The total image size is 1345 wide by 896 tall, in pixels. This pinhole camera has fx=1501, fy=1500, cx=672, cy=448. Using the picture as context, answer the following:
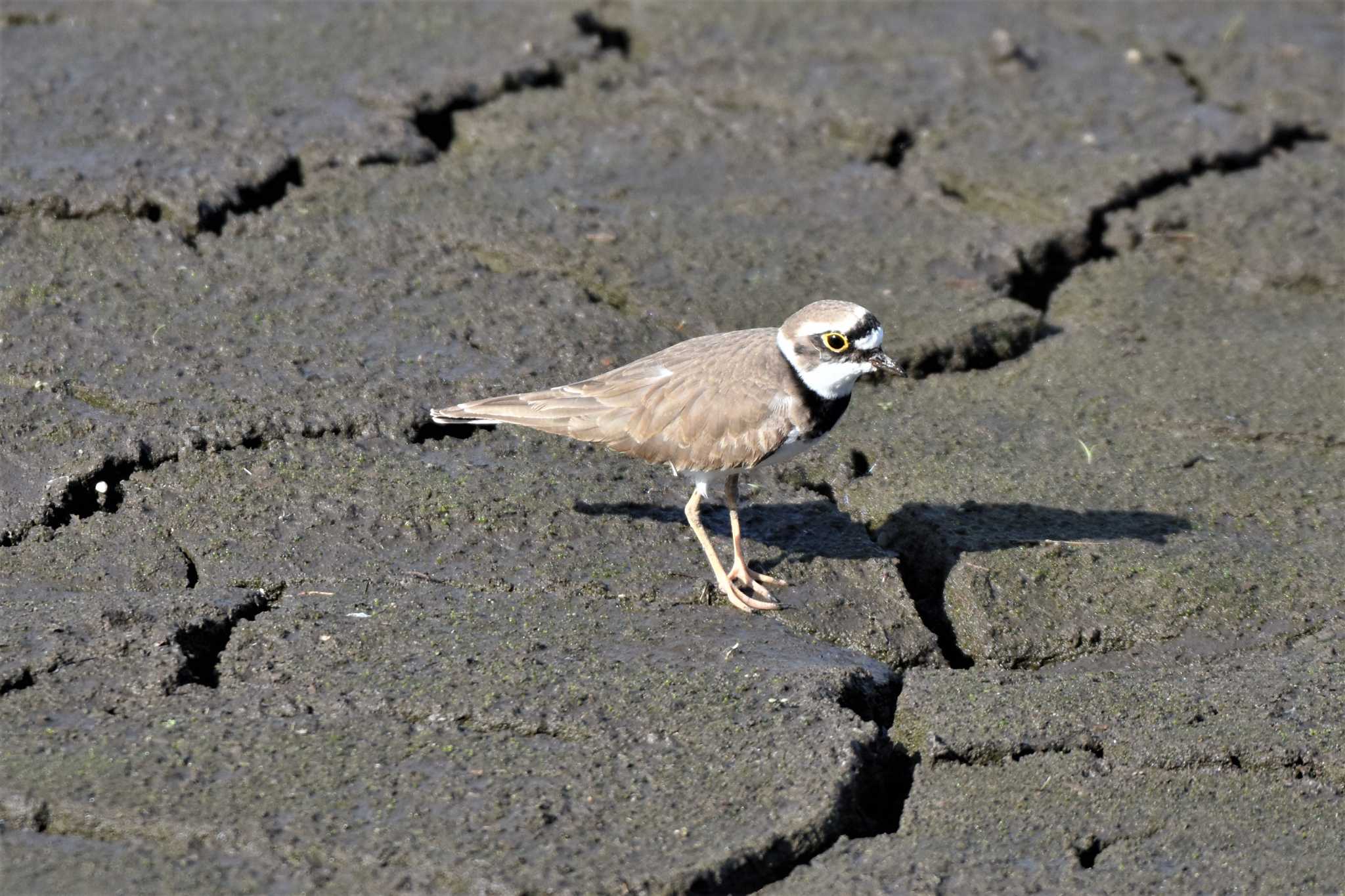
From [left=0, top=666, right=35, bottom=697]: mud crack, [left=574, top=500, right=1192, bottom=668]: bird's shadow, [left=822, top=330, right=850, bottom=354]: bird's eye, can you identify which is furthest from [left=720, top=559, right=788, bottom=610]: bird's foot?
[left=0, top=666, right=35, bottom=697]: mud crack

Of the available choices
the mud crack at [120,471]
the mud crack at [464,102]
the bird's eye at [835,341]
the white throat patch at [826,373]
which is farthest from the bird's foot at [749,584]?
the mud crack at [464,102]

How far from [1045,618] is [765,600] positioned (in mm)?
832

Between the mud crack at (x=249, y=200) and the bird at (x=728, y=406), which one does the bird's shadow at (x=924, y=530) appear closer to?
the bird at (x=728, y=406)

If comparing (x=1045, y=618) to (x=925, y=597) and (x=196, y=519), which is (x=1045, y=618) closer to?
(x=925, y=597)

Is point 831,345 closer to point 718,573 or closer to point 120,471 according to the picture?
point 718,573

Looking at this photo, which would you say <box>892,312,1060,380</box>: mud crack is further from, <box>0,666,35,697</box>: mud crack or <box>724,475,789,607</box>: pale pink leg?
<box>0,666,35,697</box>: mud crack

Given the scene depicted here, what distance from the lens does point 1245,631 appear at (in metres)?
4.43

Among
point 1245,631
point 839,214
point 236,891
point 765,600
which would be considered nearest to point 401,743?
point 236,891

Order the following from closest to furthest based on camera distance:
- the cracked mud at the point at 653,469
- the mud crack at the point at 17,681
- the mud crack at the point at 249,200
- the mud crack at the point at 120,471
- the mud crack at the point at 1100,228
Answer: the cracked mud at the point at 653,469, the mud crack at the point at 17,681, the mud crack at the point at 120,471, the mud crack at the point at 249,200, the mud crack at the point at 1100,228

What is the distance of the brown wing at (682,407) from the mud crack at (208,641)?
910 mm

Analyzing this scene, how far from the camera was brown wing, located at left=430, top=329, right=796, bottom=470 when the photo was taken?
4.52 meters

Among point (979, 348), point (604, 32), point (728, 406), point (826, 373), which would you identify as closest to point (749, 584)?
point (728, 406)

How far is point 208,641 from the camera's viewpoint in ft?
13.2

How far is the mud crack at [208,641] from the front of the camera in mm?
3861
